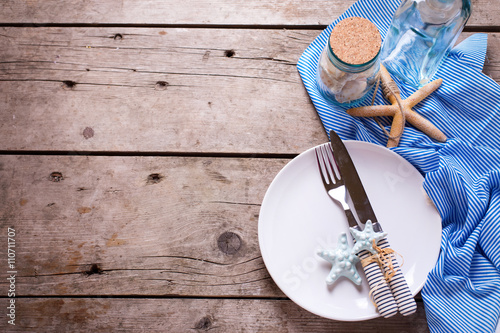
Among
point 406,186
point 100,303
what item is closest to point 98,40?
point 100,303

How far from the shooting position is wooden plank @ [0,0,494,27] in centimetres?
82

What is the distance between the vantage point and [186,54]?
0.81 meters

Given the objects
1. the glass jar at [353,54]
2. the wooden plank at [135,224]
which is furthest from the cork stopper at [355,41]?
the wooden plank at [135,224]

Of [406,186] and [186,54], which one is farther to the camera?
[186,54]

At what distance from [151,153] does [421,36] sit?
60 centimetres

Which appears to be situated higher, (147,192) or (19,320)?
(147,192)

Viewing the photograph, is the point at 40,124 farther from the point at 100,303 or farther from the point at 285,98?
the point at 285,98

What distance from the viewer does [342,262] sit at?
638 millimetres

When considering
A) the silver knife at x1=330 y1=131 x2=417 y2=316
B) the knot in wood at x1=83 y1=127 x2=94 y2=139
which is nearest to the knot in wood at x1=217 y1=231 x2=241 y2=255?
the silver knife at x1=330 y1=131 x2=417 y2=316

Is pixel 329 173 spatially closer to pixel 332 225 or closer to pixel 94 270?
pixel 332 225

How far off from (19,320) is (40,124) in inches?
16.0

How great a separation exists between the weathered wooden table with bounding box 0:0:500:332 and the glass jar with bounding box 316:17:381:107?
0.38 ft

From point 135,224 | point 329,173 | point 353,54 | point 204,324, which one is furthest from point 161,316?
point 353,54

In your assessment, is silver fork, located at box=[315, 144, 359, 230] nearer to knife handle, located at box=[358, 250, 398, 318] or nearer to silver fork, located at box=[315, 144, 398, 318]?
silver fork, located at box=[315, 144, 398, 318]
